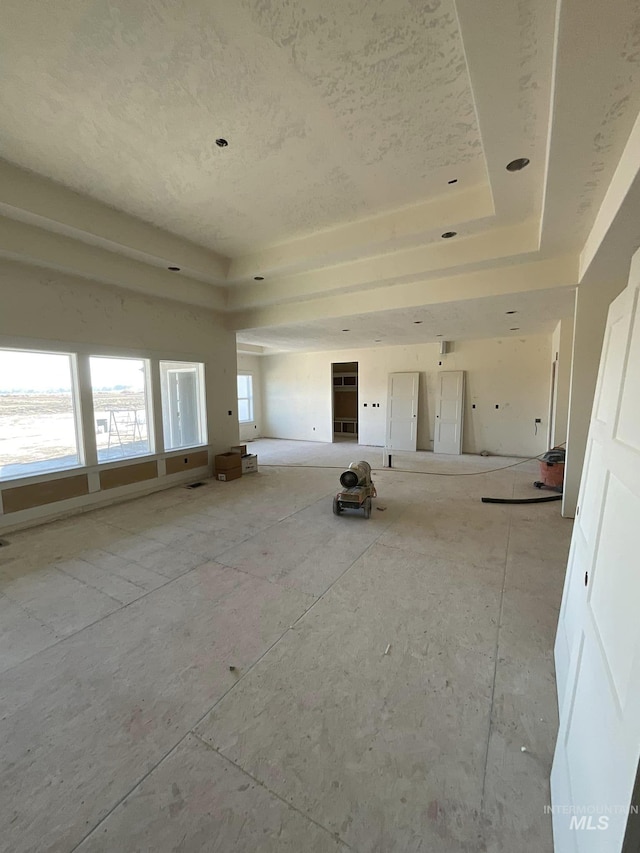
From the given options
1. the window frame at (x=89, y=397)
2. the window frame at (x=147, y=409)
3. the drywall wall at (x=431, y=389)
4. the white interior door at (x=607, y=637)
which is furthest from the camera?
the drywall wall at (x=431, y=389)

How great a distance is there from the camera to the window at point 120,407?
4492 mm

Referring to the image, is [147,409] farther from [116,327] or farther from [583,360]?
[583,360]

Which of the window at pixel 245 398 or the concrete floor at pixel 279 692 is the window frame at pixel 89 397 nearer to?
the concrete floor at pixel 279 692

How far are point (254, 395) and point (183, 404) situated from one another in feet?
15.6

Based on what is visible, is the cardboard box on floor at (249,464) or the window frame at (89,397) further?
the cardboard box on floor at (249,464)

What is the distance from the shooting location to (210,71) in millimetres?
1949

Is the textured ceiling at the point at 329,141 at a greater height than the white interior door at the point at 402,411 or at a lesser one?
greater

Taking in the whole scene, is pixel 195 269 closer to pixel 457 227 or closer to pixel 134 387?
pixel 134 387

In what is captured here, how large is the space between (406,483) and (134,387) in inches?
179

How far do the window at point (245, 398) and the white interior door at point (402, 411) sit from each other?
14.5 ft

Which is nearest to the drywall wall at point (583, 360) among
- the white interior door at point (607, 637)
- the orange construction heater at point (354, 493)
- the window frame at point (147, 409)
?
the orange construction heater at point (354, 493)

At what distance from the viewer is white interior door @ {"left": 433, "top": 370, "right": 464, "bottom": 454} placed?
785 centimetres

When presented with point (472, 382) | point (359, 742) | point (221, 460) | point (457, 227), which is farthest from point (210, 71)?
point (472, 382)

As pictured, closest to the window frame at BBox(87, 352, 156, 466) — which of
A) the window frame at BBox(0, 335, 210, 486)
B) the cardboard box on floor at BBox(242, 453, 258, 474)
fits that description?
the window frame at BBox(0, 335, 210, 486)
